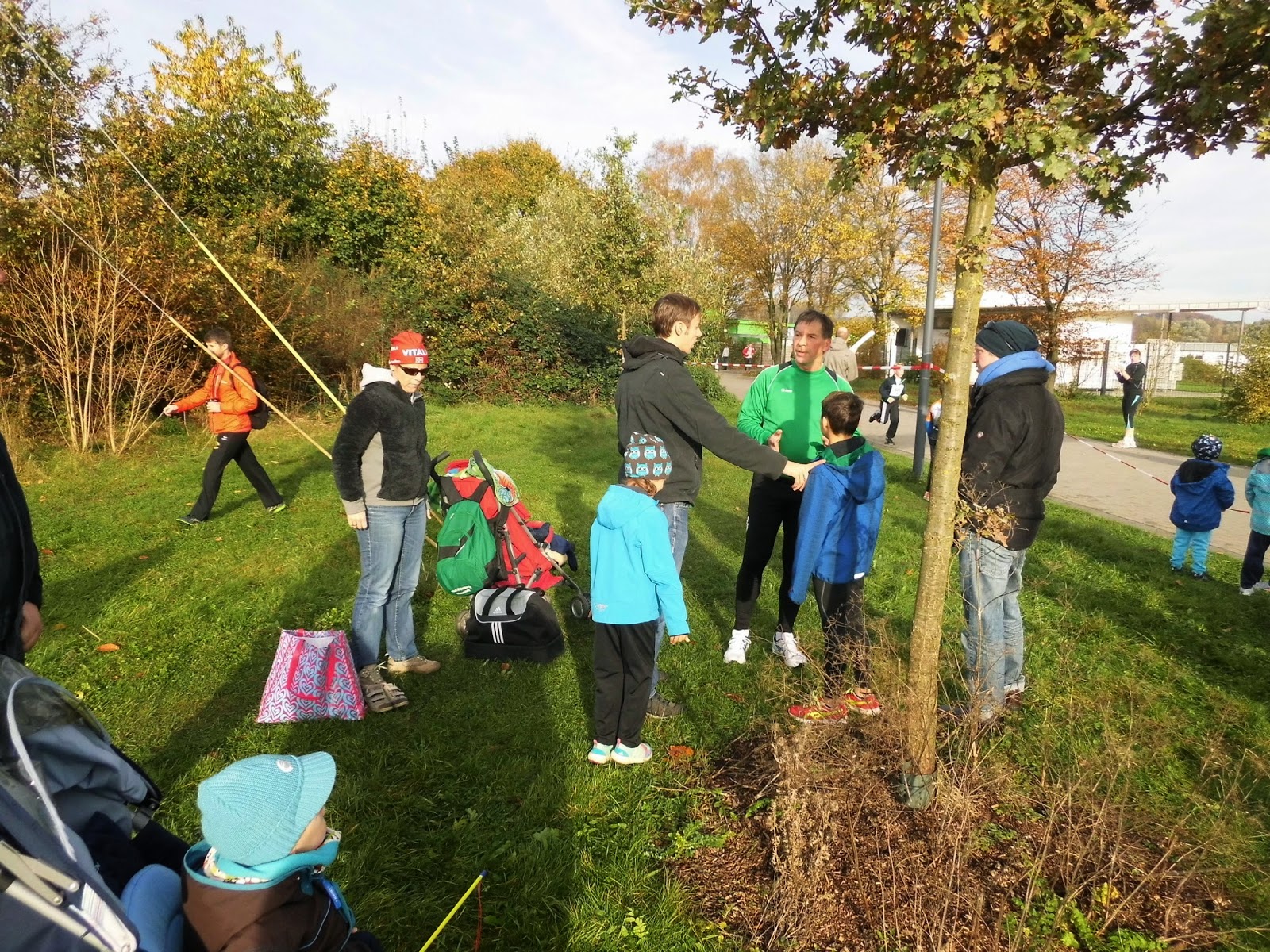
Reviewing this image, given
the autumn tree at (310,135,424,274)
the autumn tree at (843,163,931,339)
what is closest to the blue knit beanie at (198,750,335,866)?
the autumn tree at (310,135,424,274)

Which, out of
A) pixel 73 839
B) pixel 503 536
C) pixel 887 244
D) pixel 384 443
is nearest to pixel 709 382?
pixel 887 244

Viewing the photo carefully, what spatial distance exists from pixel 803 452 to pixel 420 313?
50.6 feet

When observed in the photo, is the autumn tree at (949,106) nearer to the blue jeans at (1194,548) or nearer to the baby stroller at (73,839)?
the baby stroller at (73,839)

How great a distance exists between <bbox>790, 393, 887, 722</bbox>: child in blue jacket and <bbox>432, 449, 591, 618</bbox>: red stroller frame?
1928 mm

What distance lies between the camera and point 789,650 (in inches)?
182

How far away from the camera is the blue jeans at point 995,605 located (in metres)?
3.66

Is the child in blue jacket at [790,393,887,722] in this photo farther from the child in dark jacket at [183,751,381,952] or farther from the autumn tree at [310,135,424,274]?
the autumn tree at [310,135,424,274]

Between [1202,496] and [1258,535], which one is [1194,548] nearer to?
[1202,496]

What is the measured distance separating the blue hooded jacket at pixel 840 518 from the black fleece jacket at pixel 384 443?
7.42ft

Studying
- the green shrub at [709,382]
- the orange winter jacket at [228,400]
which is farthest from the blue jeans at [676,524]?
the green shrub at [709,382]

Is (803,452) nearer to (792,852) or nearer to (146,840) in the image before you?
(792,852)

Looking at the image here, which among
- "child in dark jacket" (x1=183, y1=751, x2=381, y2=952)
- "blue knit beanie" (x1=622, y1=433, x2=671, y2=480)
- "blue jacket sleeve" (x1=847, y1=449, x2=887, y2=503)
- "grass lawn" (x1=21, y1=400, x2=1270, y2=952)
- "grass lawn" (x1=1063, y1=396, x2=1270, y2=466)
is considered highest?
"blue knit beanie" (x1=622, y1=433, x2=671, y2=480)

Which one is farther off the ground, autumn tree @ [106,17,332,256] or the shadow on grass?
autumn tree @ [106,17,332,256]

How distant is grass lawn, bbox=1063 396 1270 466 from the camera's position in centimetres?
1488
